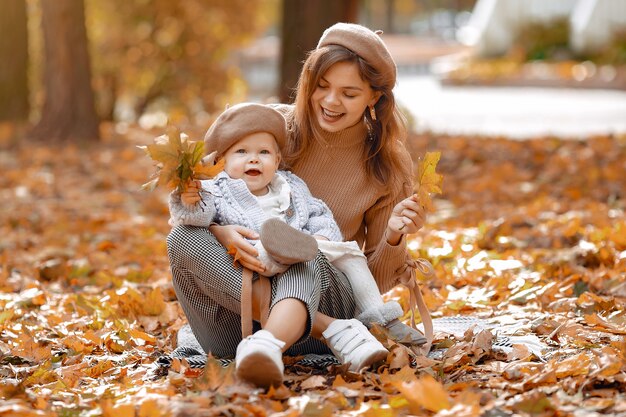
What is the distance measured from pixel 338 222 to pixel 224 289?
2.22 ft

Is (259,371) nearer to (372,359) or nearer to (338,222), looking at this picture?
(372,359)

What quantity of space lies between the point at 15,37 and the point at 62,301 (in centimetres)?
836

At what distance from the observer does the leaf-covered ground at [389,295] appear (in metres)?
2.90

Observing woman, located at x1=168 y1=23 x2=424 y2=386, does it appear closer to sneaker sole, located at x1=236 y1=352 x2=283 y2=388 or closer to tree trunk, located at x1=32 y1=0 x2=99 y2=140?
sneaker sole, located at x1=236 y1=352 x2=283 y2=388

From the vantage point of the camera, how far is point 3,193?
827 centimetres

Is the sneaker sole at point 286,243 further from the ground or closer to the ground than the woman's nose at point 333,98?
closer to the ground

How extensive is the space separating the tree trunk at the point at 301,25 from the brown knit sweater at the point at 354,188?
600 centimetres

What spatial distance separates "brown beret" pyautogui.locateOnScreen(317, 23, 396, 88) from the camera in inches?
141

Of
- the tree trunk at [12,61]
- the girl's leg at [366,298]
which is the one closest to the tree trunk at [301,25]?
the tree trunk at [12,61]

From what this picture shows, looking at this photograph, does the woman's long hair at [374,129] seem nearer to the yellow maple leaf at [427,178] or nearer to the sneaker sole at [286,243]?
the yellow maple leaf at [427,178]

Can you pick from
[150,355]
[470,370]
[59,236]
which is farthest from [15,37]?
[470,370]

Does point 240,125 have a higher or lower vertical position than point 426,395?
higher

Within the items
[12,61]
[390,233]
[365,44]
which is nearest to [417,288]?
[390,233]

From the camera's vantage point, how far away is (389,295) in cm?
486
